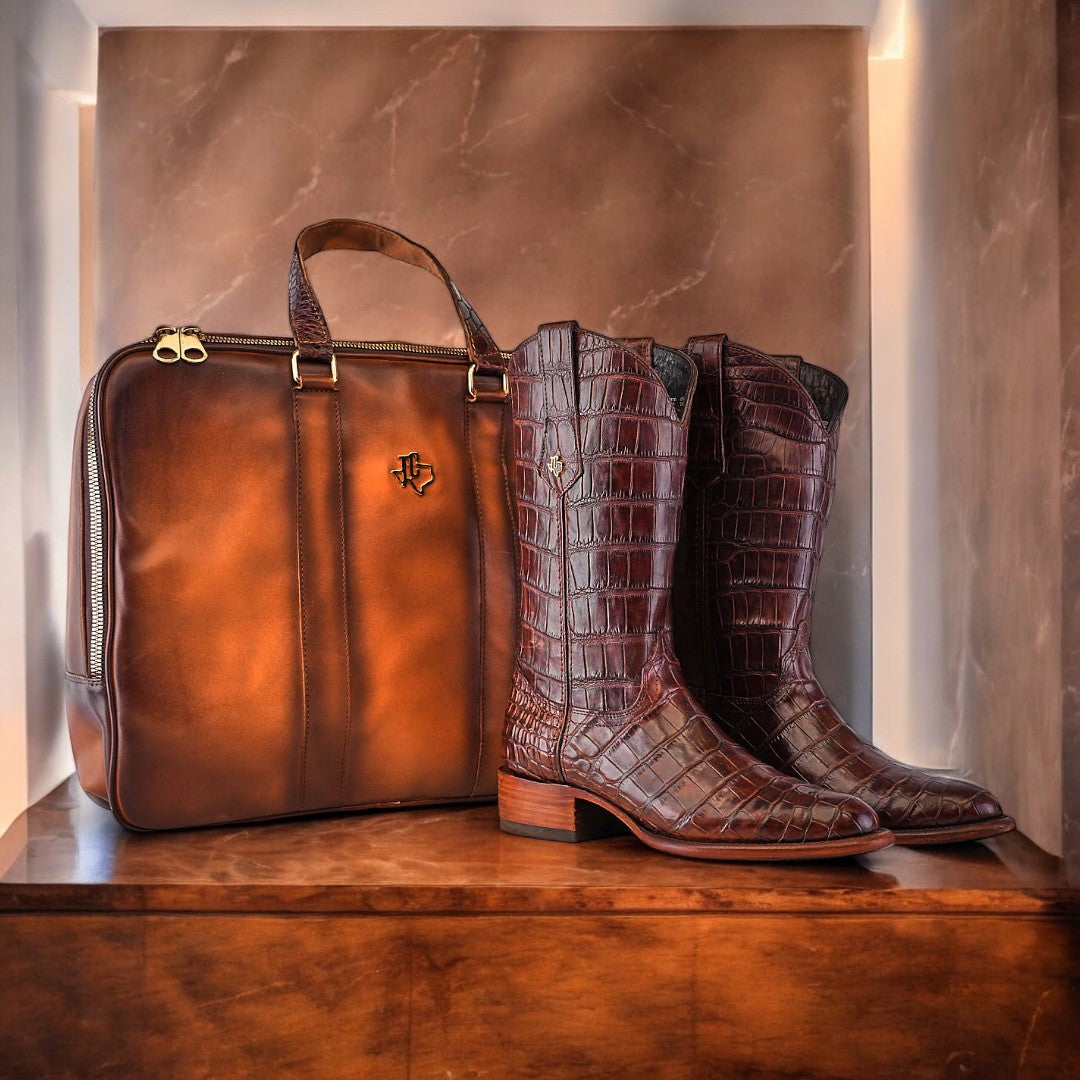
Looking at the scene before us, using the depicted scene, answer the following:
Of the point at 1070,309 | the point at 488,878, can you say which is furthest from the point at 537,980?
the point at 1070,309

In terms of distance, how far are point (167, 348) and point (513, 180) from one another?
0.60 metres

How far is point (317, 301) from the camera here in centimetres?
109

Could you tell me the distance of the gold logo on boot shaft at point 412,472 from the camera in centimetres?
106

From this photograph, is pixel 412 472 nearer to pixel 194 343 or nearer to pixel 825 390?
pixel 194 343

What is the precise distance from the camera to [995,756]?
1067 millimetres

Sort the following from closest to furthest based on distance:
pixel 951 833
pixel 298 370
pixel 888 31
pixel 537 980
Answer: pixel 537 980
pixel 951 833
pixel 298 370
pixel 888 31

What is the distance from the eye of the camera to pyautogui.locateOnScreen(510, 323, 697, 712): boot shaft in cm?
92

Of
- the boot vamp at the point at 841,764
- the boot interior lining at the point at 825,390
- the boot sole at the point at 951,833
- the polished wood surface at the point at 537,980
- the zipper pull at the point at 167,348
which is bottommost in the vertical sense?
the polished wood surface at the point at 537,980

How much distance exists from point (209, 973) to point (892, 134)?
1252 millimetres

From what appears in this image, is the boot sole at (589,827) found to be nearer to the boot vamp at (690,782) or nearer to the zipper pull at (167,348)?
the boot vamp at (690,782)

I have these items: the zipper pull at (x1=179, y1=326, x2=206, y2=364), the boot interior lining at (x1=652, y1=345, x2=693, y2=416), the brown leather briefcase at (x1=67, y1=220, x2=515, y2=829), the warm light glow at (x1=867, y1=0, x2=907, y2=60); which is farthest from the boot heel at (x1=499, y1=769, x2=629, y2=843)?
the warm light glow at (x1=867, y1=0, x2=907, y2=60)

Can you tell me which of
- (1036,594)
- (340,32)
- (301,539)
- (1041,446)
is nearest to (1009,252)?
(1041,446)

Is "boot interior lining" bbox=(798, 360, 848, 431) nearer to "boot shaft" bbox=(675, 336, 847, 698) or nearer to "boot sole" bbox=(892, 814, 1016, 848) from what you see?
"boot shaft" bbox=(675, 336, 847, 698)

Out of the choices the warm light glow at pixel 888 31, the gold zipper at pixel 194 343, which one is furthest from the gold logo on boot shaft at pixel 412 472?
the warm light glow at pixel 888 31
